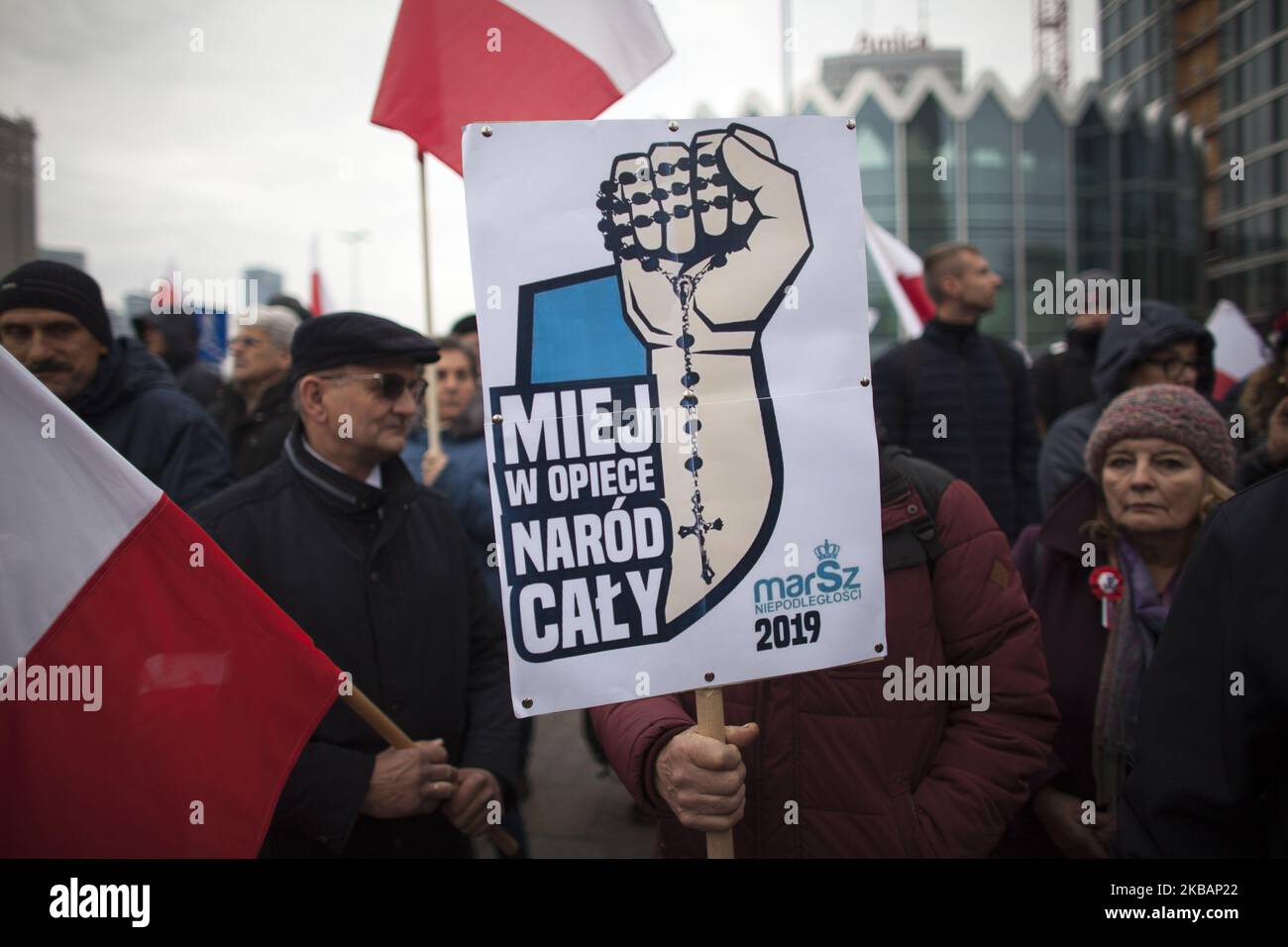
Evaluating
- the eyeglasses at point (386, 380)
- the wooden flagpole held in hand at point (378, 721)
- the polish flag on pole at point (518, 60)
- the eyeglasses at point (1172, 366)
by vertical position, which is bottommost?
the wooden flagpole held in hand at point (378, 721)

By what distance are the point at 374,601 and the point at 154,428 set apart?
1.20 m

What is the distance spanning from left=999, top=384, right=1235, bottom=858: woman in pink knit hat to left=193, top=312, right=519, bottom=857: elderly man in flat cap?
1353 mm

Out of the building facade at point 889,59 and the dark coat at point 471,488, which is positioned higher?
the building facade at point 889,59

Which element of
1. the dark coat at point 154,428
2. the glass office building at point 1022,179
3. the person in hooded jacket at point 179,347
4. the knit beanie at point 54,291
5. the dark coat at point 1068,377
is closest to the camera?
the knit beanie at point 54,291

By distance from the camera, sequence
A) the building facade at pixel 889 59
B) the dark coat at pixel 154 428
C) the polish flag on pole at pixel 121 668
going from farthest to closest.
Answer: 1. the building facade at pixel 889 59
2. the dark coat at pixel 154 428
3. the polish flag on pole at pixel 121 668

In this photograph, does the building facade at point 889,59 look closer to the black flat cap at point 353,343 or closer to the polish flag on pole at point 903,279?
the polish flag on pole at point 903,279

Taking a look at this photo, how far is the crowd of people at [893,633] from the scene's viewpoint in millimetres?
1393

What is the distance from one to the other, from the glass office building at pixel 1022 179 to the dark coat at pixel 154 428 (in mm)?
26749

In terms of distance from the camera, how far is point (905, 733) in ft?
5.54

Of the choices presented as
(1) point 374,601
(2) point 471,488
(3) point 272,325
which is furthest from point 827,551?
(3) point 272,325

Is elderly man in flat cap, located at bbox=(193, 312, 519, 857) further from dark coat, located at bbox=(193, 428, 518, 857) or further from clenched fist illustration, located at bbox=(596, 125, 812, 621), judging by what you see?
clenched fist illustration, located at bbox=(596, 125, 812, 621)

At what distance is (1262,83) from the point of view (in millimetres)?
28516

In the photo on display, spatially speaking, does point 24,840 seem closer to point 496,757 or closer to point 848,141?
point 496,757

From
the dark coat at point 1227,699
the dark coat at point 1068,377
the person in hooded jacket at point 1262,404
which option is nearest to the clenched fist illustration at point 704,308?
the dark coat at point 1227,699
